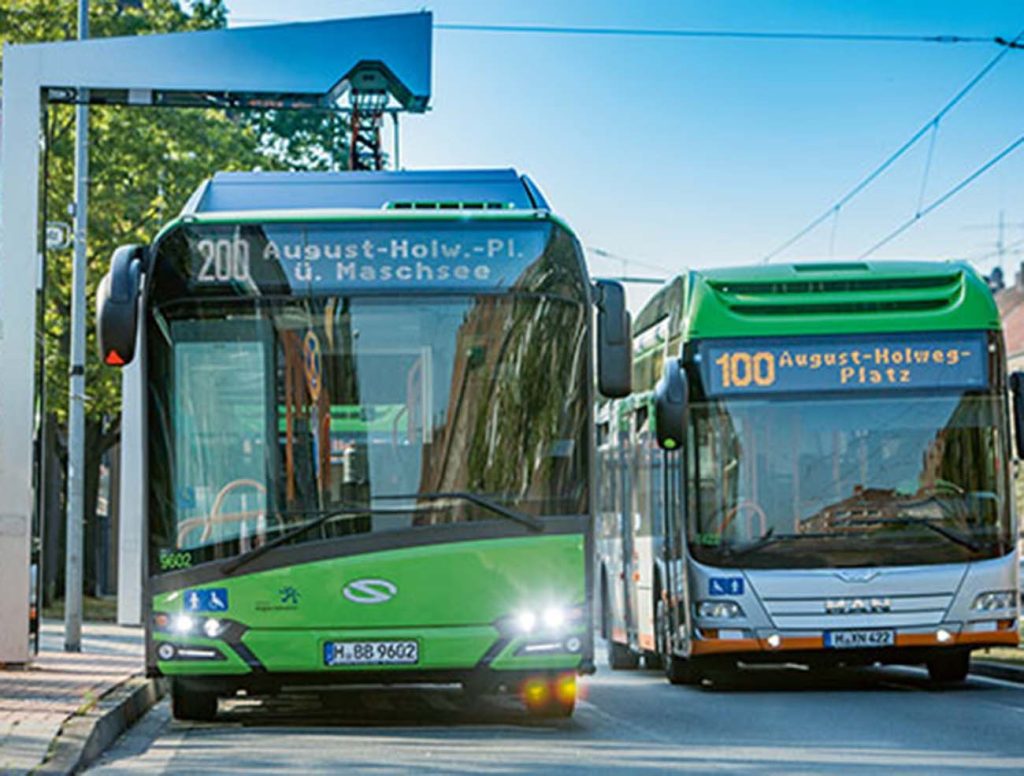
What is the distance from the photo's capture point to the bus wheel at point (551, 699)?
14062 mm

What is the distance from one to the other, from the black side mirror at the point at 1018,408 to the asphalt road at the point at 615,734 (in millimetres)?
1934

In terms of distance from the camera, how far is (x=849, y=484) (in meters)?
17.1

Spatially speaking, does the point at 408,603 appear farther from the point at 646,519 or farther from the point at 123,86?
the point at 123,86

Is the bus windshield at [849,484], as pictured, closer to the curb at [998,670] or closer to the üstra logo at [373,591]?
the curb at [998,670]

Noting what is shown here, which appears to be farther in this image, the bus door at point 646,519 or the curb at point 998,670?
the curb at point 998,670

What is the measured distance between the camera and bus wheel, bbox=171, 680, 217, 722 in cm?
1426

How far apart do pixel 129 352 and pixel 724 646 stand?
6.01m

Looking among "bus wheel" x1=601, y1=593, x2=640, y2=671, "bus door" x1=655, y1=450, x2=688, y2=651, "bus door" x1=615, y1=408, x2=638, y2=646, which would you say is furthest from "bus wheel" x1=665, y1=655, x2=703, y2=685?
"bus wheel" x1=601, y1=593, x2=640, y2=671

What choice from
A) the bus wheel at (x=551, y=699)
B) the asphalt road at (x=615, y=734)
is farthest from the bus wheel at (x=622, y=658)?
the bus wheel at (x=551, y=699)

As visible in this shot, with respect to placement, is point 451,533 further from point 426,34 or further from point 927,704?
point 426,34

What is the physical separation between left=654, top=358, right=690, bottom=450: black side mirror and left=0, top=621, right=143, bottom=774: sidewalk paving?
14.6 feet

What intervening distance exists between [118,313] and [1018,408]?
7502mm

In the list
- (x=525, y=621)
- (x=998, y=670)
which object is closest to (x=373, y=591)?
(x=525, y=621)

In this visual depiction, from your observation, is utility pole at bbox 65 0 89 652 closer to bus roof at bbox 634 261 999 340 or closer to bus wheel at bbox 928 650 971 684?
bus roof at bbox 634 261 999 340
